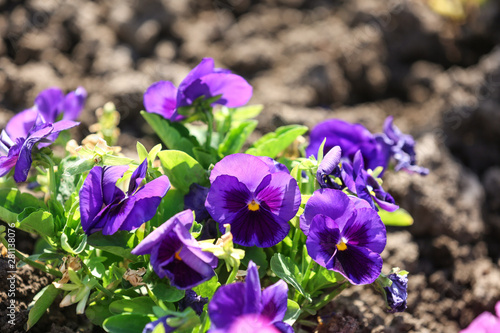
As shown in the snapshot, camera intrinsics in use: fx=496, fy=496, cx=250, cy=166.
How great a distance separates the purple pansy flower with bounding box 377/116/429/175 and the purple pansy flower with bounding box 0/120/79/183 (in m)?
1.08

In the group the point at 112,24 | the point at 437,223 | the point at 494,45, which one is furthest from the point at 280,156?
the point at 494,45

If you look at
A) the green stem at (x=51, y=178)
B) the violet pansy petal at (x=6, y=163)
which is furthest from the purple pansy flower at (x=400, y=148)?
the violet pansy petal at (x=6, y=163)

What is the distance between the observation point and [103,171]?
1334mm

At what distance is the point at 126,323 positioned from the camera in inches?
50.1

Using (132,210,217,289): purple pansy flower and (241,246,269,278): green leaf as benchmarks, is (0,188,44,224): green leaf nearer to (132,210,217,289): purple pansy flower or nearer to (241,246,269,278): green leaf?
(132,210,217,289): purple pansy flower

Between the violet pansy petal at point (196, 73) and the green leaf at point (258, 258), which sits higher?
the violet pansy petal at point (196, 73)

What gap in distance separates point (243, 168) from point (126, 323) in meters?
0.50

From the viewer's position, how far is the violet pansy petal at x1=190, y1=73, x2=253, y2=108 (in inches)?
61.8

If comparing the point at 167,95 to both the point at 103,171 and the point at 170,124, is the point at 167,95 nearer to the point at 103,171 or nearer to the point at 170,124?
the point at 170,124

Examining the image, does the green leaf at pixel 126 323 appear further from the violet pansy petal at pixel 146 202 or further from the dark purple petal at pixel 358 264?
the dark purple petal at pixel 358 264

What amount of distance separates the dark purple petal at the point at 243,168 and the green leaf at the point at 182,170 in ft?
0.65

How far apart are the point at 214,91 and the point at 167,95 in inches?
6.3

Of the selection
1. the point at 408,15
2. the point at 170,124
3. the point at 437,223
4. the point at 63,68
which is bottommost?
the point at 437,223

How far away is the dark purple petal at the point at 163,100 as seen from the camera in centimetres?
162
